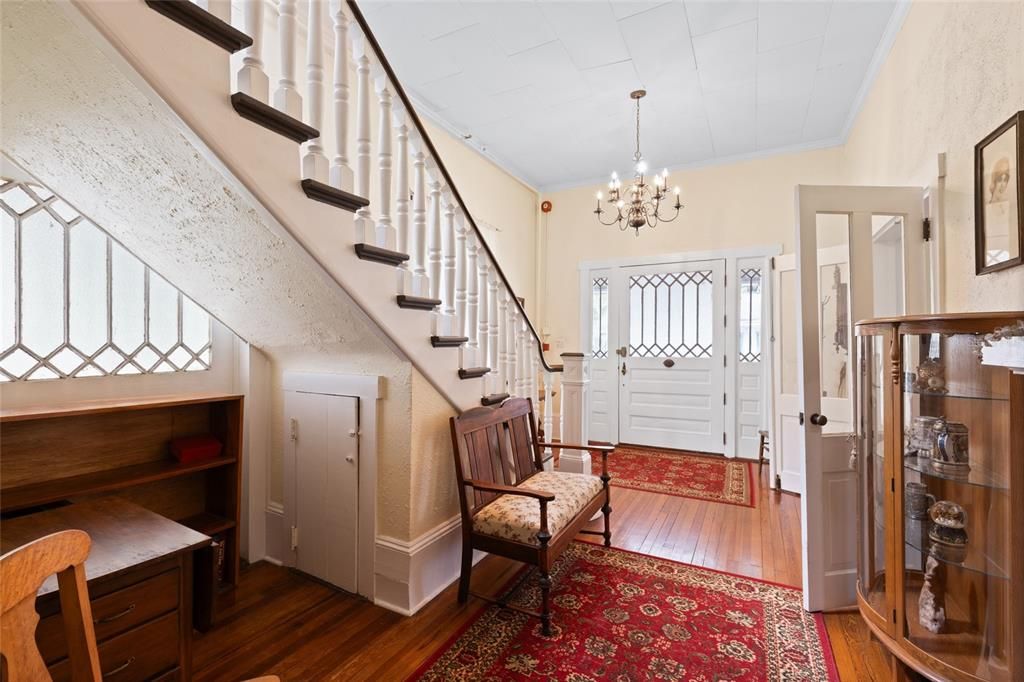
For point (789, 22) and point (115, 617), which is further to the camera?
point (789, 22)

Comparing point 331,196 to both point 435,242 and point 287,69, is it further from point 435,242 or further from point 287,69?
point 435,242

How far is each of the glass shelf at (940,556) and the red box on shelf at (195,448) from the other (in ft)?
9.81

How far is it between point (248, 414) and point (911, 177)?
4.05m

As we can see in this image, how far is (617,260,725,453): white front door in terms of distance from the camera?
5.14m

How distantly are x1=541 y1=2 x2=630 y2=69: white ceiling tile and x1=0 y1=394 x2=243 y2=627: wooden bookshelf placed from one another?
3.04 metres

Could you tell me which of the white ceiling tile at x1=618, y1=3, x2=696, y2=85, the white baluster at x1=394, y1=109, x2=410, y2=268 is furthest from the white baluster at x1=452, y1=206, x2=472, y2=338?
the white ceiling tile at x1=618, y1=3, x2=696, y2=85

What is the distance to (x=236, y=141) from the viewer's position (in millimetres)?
1355

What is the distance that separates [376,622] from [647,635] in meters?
1.25

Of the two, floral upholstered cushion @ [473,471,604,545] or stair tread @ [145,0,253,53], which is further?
floral upholstered cushion @ [473,471,604,545]

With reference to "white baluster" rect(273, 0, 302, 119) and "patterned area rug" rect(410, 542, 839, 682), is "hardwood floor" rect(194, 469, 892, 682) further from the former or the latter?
"white baluster" rect(273, 0, 302, 119)

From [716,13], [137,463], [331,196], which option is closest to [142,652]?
[137,463]

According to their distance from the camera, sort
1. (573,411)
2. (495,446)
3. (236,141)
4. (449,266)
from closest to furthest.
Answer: (236,141) < (449,266) < (495,446) < (573,411)

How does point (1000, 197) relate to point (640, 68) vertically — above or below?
below

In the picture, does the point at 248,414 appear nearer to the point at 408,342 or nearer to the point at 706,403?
the point at 408,342
